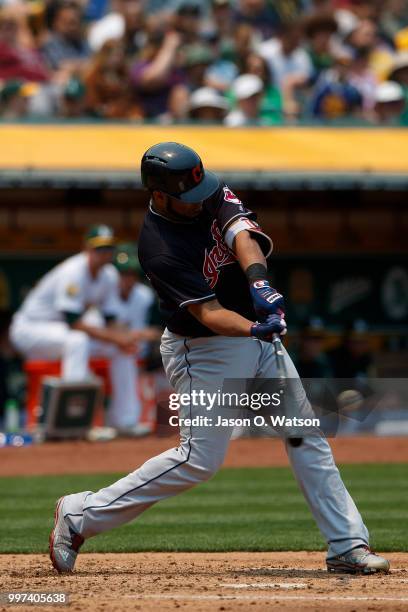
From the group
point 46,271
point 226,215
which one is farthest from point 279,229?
point 226,215

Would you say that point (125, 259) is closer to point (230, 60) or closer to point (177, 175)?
point (230, 60)

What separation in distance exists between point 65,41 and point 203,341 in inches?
371

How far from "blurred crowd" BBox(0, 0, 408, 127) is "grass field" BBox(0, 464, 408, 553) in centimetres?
471

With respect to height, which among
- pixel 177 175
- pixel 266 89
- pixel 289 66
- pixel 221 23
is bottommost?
pixel 177 175

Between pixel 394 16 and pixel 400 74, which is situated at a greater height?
pixel 394 16

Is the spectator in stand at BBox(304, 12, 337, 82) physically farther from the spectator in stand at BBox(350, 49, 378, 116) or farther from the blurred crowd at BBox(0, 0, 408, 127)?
the spectator in stand at BBox(350, 49, 378, 116)

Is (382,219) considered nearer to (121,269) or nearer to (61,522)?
(121,269)

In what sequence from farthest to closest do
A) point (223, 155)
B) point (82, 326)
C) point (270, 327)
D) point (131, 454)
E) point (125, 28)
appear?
1. point (125, 28)
2. point (223, 155)
3. point (82, 326)
4. point (131, 454)
5. point (270, 327)

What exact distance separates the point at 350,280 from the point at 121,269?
2922mm

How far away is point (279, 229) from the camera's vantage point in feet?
44.2

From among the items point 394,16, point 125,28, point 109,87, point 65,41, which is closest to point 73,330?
point 109,87

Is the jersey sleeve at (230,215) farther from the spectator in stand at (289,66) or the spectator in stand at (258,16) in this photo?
the spectator in stand at (258,16)

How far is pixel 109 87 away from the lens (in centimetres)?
1273

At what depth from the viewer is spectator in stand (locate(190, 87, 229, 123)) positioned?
12.8 metres
